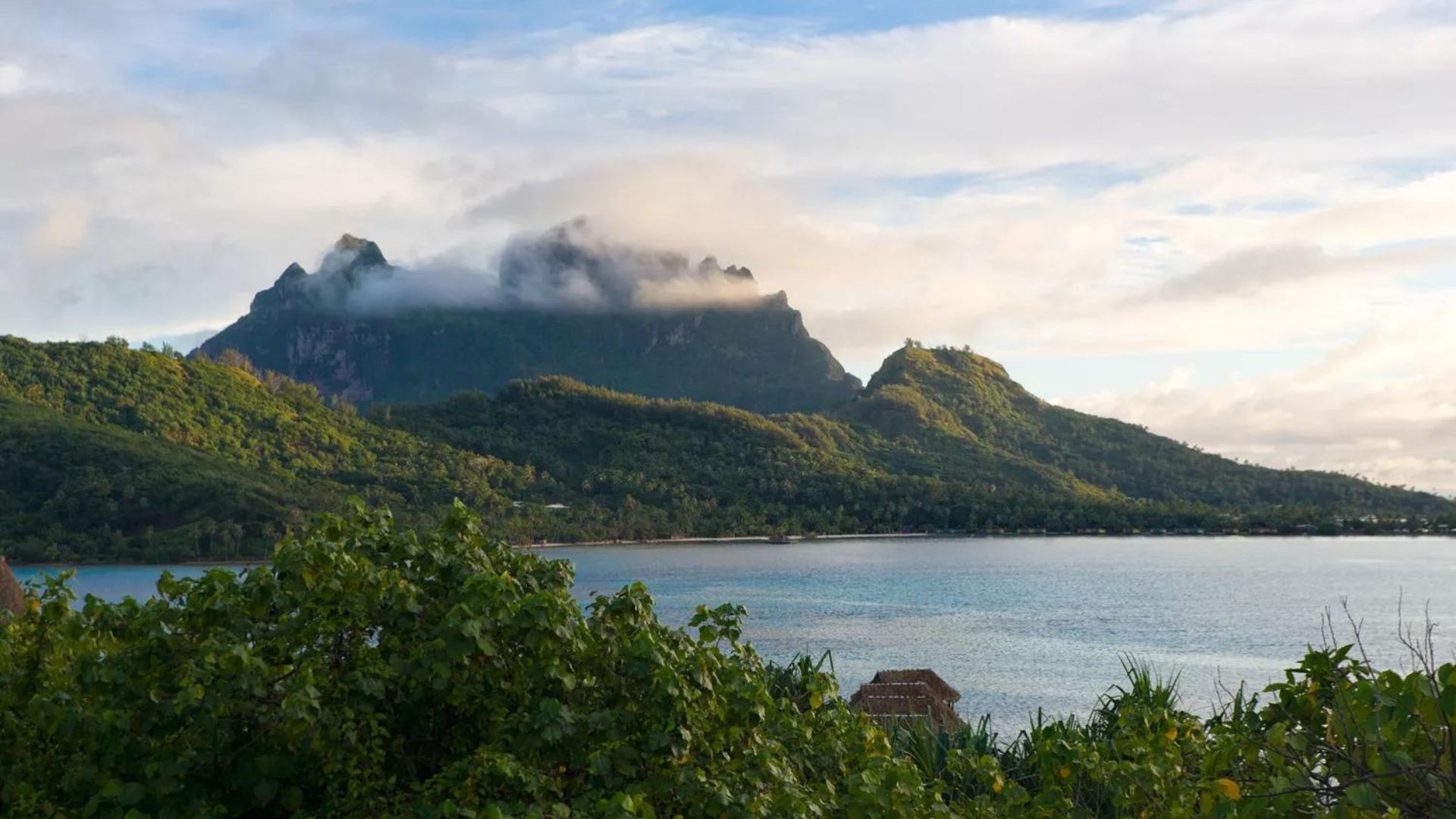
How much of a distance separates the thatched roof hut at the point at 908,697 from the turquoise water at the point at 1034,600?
5.08 metres

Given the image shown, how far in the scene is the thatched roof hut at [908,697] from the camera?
1414 cm

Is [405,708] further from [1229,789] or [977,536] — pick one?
[977,536]

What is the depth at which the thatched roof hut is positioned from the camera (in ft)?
46.4

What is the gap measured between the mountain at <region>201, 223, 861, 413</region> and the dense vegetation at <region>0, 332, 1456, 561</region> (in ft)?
83.3

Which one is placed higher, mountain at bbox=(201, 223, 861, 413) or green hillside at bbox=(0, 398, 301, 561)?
mountain at bbox=(201, 223, 861, 413)

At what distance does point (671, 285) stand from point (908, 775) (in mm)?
159033

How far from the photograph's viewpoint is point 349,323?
6570 inches

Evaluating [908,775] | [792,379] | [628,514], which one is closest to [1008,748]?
[908,775]

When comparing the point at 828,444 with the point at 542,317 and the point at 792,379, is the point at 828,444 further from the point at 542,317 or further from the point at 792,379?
the point at 542,317

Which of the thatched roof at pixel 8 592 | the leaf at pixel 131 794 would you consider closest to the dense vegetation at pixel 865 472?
the thatched roof at pixel 8 592

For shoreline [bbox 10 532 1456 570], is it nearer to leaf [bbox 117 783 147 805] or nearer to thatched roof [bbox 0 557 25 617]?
thatched roof [bbox 0 557 25 617]

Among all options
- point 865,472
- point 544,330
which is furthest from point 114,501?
point 544,330

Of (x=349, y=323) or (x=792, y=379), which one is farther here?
(x=349, y=323)

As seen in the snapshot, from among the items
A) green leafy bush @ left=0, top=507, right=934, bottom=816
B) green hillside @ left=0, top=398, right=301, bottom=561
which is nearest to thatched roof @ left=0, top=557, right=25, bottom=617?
green leafy bush @ left=0, top=507, right=934, bottom=816
